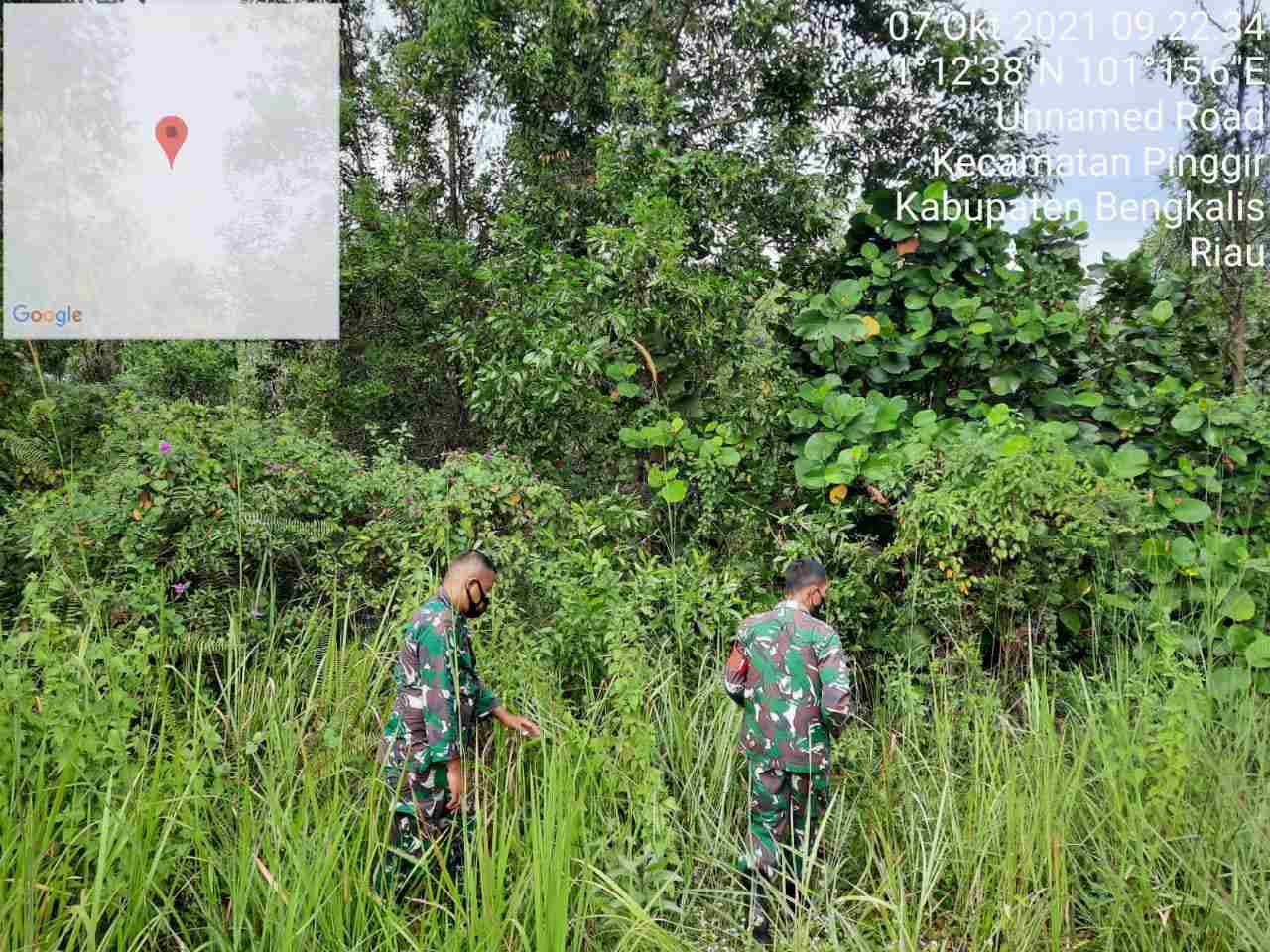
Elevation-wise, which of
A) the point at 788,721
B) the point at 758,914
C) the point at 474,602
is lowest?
the point at 758,914

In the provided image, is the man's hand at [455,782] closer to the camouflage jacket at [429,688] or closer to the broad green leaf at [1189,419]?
the camouflage jacket at [429,688]

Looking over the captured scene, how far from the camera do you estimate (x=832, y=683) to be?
11.4ft

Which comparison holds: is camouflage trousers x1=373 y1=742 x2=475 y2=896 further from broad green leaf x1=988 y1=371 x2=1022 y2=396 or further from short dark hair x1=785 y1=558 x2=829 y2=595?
broad green leaf x1=988 y1=371 x2=1022 y2=396

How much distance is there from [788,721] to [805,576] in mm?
601

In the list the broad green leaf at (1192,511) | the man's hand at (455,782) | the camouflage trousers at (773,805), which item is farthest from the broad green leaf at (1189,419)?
the man's hand at (455,782)

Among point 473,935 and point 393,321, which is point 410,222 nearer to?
point 393,321

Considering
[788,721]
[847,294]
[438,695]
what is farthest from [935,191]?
[438,695]

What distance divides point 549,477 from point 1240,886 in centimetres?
410

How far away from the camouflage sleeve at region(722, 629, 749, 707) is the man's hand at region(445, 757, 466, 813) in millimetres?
1167

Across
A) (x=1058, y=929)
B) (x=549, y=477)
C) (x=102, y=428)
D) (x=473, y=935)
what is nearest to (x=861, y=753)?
(x=1058, y=929)

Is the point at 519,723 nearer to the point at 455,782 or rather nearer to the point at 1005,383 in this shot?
the point at 455,782

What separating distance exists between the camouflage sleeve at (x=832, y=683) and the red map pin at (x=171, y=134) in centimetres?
714

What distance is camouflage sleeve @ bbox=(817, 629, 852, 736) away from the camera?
348cm

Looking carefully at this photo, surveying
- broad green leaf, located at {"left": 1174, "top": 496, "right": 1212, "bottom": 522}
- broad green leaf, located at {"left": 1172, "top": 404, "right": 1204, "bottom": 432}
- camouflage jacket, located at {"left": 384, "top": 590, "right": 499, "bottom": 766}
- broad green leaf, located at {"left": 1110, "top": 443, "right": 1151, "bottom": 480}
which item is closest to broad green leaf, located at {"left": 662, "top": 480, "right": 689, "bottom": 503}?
camouflage jacket, located at {"left": 384, "top": 590, "right": 499, "bottom": 766}
